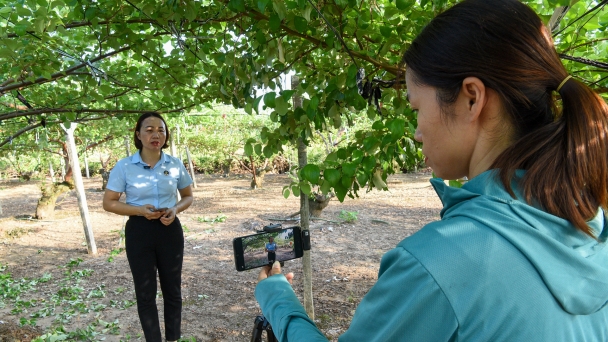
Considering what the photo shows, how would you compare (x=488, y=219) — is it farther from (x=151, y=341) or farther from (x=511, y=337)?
(x=151, y=341)

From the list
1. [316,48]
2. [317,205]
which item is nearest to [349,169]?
[316,48]

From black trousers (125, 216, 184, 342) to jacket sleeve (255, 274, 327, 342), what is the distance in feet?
6.99

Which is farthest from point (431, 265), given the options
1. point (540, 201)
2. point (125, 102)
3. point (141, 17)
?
point (125, 102)

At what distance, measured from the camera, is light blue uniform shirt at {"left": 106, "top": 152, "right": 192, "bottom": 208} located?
129 inches

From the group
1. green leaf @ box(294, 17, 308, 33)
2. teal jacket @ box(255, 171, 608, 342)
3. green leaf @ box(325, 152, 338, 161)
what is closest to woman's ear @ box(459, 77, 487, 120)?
teal jacket @ box(255, 171, 608, 342)

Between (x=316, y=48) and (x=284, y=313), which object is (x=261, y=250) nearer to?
(x=284, y=313)

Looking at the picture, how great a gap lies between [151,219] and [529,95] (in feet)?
9.33

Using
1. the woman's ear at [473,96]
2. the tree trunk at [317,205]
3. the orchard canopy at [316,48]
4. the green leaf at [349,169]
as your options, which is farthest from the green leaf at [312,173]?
the tree trunk at [317,205]

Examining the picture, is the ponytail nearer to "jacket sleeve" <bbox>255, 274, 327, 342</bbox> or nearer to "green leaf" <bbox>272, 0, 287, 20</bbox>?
"jacket sleeve" <bbox>255, 274, 327, 342</bbox>

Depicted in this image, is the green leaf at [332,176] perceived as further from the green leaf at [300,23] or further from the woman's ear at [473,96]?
the woman's ear at [473,96]

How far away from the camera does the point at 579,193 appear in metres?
0.72

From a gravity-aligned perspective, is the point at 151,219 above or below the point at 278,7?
below

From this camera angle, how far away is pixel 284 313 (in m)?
1.08

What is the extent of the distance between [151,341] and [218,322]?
1189 mm
